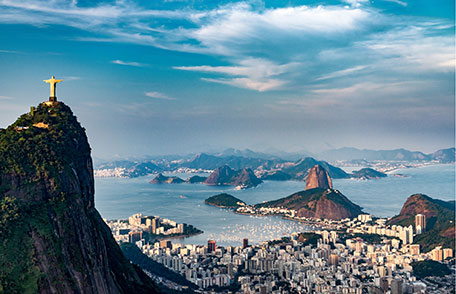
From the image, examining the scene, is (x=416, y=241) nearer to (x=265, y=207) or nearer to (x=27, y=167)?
(x=265, y=207)

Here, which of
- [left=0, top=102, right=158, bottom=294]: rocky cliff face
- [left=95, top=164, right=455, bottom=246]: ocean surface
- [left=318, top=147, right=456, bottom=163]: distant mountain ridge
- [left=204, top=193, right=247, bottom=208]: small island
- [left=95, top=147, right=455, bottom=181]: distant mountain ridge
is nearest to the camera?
[left=0, top=102, right=158, bottom=294]: rocky cliff face

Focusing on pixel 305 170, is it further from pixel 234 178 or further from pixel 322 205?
pixel 322 205

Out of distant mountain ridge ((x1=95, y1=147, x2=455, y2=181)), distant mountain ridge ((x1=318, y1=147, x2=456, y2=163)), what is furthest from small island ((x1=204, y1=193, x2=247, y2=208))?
distant mountain ridge ((x1=318, y1=147, x2=456, y2=163))

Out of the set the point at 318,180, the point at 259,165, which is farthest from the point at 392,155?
the point at 318,180

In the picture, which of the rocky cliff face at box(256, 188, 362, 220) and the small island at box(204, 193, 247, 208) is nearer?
the rocky cliff face at box(256, 188, 362, 220)

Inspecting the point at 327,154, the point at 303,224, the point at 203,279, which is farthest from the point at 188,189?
the point at 327,154

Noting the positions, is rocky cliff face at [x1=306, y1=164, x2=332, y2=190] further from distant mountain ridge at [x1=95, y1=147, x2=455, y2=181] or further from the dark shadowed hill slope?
distant mountain ridge at [x1=95, y1=147, x2=455, y2=181]

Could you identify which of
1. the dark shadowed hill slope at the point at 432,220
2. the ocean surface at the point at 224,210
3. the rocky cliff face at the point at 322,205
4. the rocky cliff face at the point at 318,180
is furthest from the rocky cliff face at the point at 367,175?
the dark shadowed hill slope at the point at 432,220

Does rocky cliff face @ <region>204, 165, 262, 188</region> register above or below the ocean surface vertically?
above
